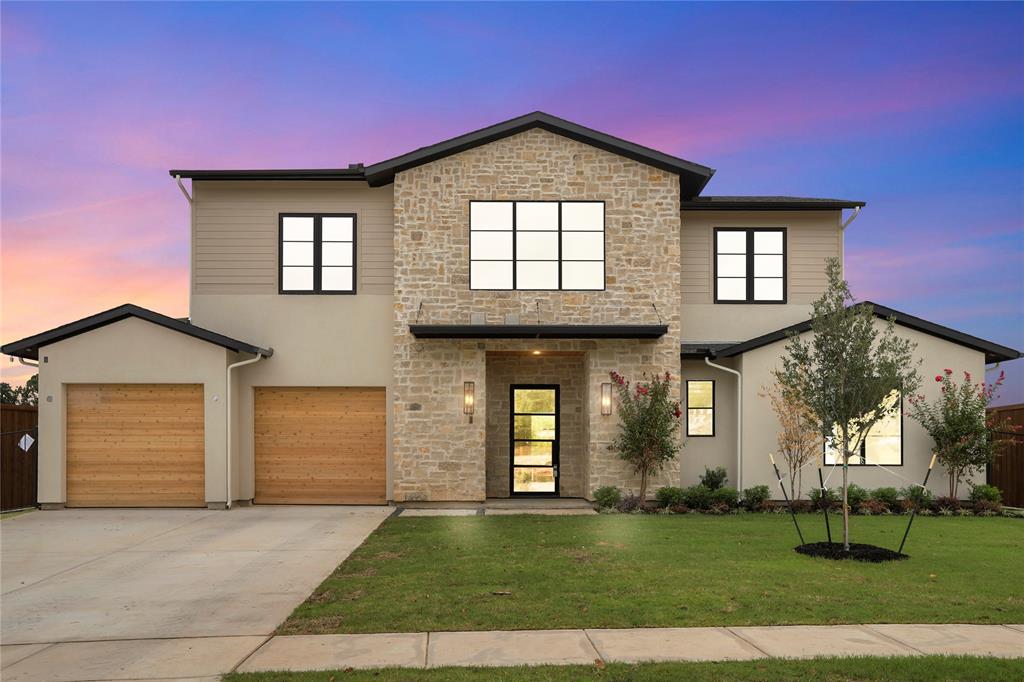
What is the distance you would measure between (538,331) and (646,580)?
7194mm

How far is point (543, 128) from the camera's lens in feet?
52.4

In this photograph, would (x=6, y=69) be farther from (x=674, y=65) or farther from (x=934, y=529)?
(x=934, y=529)

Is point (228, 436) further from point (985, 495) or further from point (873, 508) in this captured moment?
point (985, 495)

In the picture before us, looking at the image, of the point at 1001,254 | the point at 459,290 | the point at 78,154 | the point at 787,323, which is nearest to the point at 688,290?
the point at 787,323

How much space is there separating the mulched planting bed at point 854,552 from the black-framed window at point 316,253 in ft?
34.4

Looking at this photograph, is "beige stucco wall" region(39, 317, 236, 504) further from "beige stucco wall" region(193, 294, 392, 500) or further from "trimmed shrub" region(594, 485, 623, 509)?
"trimmed shrub" region(594, 485, 623, 509)

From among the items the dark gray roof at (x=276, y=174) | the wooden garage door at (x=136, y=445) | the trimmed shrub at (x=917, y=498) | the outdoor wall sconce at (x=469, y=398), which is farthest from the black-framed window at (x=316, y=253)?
the trimmed shrub at (x=917, y=498)

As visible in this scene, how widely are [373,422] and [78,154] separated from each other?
29.8ft

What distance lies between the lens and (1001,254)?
23094mm

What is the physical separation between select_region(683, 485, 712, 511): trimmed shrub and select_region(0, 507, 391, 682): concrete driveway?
6.03m

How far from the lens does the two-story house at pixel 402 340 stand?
50.4ft

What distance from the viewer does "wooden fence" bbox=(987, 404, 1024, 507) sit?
16312 mm

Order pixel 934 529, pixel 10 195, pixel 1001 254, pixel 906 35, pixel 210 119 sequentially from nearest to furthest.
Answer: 1. pixel 934 529
2. pixel 10 195
3. pixel 906 35
4. pixel 210 119
5. pixel 1001 254

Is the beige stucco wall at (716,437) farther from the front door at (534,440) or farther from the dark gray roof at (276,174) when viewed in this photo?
the dark gray roof at (276,174)
